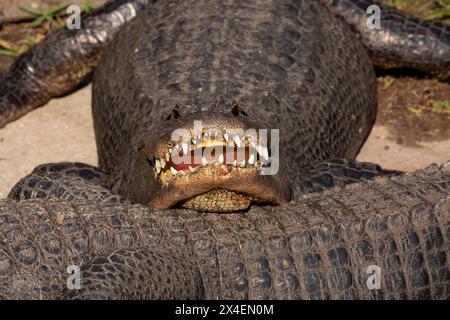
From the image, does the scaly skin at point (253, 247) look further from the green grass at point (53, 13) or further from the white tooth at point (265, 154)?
the green grass at point (53, 13)

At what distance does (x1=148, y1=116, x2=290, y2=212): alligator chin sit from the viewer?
4266 millimetres

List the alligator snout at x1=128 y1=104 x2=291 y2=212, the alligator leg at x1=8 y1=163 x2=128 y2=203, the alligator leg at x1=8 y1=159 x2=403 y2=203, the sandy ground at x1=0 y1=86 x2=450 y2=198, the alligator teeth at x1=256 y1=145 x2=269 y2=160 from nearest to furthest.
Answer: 1. the alligator snout at x1=128 y1=104 x2=291 y2=212
2. the alligator teeth at x1=256 y1=145 x2=269 y2=160
3. the alligator leg at x1=8 y1=163 x2=128 y2=203
4. the alligator leg at x1=8 y1=159 x2=403 y2=203
5. the sandy ground at x1=0 y1=86 x2=450 y2=198

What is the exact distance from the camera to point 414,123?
6.62 metres

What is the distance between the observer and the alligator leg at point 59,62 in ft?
22.2

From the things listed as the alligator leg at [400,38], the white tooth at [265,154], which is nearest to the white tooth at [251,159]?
the white tooth at [265,154]

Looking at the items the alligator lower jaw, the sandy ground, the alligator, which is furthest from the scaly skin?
the sandy ground

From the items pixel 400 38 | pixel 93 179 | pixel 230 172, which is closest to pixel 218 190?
pixel 230 172

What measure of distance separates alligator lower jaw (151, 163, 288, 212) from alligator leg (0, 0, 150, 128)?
99.3 inches

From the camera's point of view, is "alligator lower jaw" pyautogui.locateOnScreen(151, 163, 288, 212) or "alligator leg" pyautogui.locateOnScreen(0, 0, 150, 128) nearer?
"alligator lower jaw" pyautogui.locateOnScreen(151, 163, 288, 212)

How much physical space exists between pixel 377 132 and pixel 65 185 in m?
2.43

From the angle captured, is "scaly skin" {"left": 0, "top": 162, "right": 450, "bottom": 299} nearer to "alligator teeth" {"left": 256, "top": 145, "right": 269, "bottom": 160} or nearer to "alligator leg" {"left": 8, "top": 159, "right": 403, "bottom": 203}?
"alligator teeth" {"left": 256, "top": 145, "right": 269, "bottom": 160}

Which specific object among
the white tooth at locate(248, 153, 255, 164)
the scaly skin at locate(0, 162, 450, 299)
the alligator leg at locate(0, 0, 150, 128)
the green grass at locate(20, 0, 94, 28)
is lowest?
the scaly skin at locate(0, 162, 450, 299)
